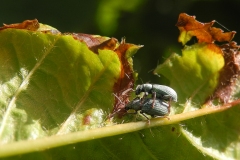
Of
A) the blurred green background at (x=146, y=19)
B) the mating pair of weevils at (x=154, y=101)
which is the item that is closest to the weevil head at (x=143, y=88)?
the mating pair of weevils at (x=154, y=101)

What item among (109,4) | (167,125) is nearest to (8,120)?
(167,125)

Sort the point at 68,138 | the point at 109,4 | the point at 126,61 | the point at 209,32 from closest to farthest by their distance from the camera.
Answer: the point at 68,138 → the point at 126,61 → the point at 209,32 → the point at 109,4

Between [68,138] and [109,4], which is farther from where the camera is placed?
[109,4]

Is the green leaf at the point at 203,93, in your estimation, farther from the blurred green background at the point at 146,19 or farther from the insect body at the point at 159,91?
the blurred green background at the point at 146,19

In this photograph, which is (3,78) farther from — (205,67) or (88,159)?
(205,67)

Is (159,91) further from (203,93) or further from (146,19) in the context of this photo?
(146,19)

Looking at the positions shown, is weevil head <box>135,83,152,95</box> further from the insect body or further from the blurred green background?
the blurred green background
